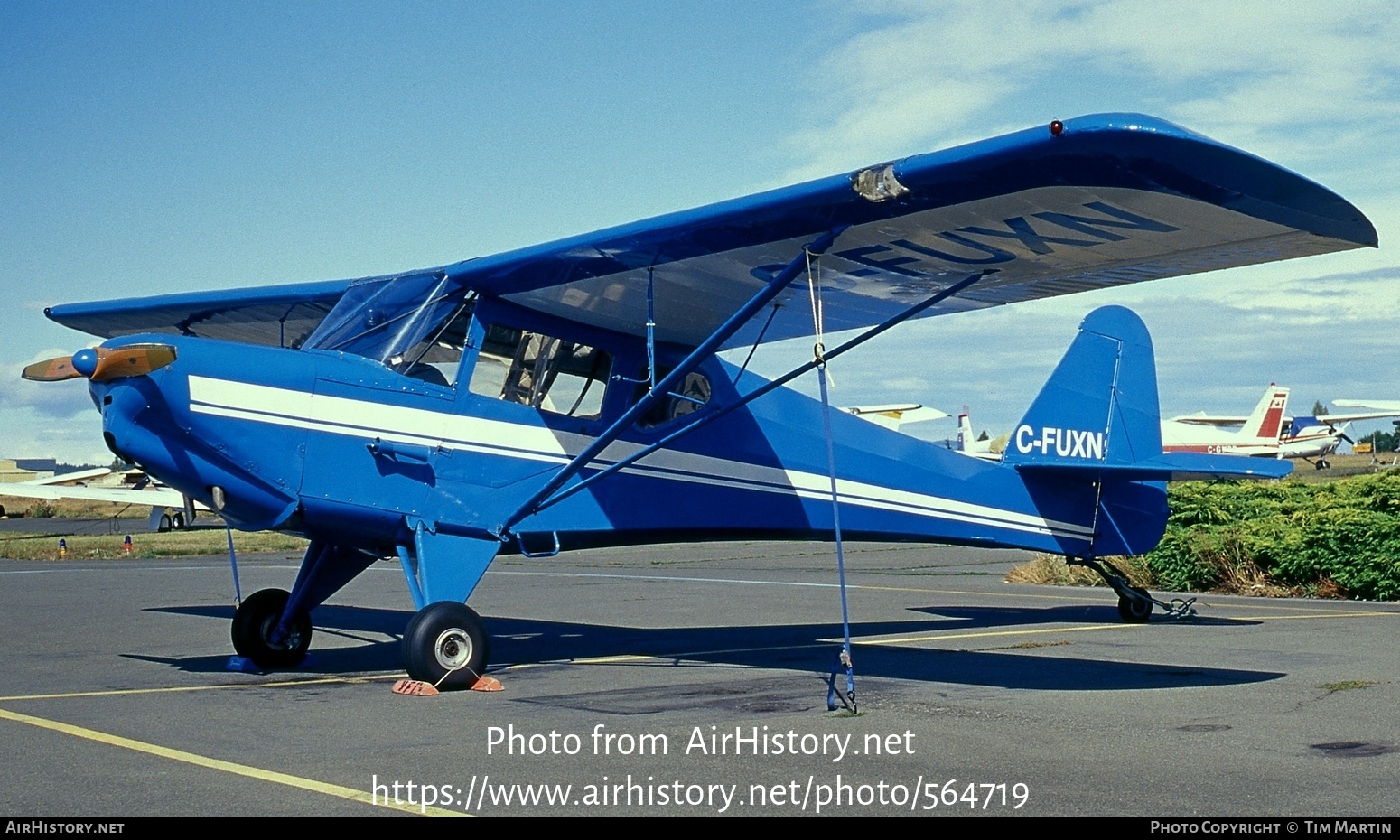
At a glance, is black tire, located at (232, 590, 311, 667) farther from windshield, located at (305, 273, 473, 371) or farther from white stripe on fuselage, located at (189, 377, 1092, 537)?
windshield, located at (305, 273, 473, 371)

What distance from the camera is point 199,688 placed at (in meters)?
8.52

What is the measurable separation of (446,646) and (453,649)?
56 millimetres

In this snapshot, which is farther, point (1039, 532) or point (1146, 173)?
point (1039, 532)

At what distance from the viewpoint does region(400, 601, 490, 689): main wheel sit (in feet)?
26.9

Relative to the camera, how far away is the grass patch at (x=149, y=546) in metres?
30.2

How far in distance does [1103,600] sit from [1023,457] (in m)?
3.70

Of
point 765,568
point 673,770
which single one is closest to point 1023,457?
point 673,770

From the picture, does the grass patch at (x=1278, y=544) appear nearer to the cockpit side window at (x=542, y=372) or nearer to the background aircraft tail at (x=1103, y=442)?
the background aircraft tail at (x=1103, y=442)

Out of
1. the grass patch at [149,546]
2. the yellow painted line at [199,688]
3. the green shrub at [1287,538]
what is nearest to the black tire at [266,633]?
the yellow painted line at [199,688]

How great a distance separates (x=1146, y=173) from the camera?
21.1ft

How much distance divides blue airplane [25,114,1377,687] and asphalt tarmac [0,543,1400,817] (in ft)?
3.36

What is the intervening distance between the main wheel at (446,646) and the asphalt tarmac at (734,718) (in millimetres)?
239

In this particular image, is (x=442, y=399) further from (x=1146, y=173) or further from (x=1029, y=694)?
(x=1146, y=173)
